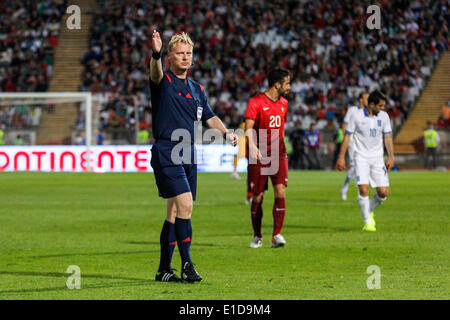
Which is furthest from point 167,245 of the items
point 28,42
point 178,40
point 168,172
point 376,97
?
point 28,42

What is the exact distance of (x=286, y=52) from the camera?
134 ft

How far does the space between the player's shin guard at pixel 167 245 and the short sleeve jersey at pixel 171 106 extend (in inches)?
36.2

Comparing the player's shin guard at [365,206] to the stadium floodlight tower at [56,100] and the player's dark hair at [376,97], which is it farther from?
the stadium floodlight tower at [56,100]

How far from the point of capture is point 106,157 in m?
32.8

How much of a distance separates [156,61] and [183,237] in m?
1.69

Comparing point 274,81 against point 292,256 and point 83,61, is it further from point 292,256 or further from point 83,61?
point 83,61

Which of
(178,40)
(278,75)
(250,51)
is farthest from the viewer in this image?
(250,51)

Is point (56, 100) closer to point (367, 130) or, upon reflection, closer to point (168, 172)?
point (367, 130)

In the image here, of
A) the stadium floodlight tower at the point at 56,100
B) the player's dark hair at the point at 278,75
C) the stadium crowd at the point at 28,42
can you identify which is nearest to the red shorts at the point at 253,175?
the player's dark hair at the point at 278,75

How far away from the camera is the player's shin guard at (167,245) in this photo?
818cm

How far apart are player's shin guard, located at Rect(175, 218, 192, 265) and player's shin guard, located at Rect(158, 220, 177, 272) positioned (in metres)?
0.24

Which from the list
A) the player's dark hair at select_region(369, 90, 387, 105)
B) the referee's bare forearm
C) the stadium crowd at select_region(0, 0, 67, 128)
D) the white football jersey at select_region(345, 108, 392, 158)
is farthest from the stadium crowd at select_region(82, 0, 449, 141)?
the referee's bare forearm

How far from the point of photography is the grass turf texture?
7.69 meters

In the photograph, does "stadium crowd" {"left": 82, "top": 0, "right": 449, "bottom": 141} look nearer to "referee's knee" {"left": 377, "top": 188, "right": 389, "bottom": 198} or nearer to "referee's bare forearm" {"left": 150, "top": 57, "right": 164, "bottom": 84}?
"referee's knee" {"left": 377, "top": 188, "right": 389, "bottom": 198}
